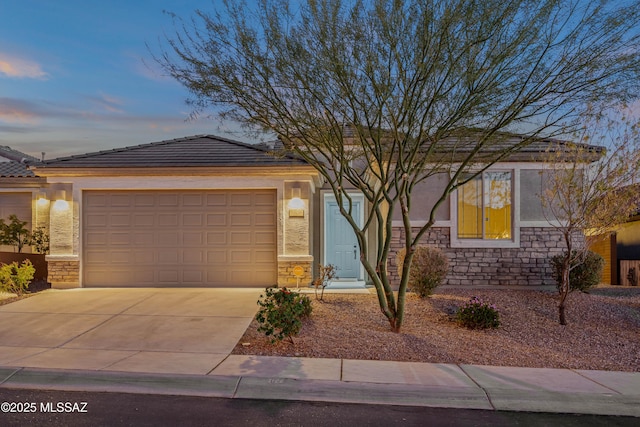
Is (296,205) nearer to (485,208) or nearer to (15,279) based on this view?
(485,208)

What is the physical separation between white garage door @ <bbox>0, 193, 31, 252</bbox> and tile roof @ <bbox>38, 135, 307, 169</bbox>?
4661 mm

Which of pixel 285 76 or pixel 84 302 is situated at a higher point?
pixel 285 76

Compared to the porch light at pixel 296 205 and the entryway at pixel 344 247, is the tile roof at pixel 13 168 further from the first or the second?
the entryway at pixel 344 247

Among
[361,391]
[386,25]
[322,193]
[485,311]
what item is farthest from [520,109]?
[322,193]

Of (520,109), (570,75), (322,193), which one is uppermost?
(570,75)

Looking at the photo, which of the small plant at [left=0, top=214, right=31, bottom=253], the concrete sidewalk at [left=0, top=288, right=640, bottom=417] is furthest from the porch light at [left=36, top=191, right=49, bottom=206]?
the concrete sidewalk at [left=0, top=288, right=640, bottom=417]

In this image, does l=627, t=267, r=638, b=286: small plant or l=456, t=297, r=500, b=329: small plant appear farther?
l=627, t=267, r=638, b=286: small plant

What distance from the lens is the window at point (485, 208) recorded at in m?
12.3

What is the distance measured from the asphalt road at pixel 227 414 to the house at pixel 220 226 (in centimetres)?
674

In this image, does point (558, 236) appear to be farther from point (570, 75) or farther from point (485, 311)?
point (570, 75)

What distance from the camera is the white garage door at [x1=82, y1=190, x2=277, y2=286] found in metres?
12.1

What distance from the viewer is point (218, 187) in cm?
1205

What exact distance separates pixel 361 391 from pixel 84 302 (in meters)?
7.25

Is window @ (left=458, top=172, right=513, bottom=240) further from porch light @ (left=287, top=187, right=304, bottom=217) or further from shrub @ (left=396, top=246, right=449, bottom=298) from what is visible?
porch light @ (left=287, top=187, right=304, bottom=217)
